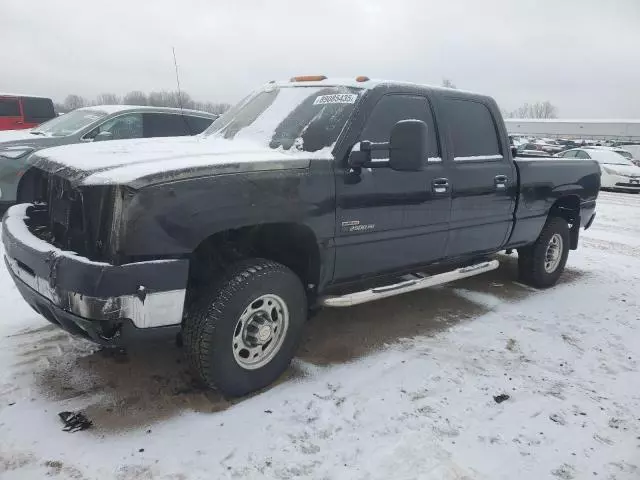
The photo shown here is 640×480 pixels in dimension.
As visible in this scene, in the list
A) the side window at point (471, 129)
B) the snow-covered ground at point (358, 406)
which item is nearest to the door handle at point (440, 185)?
the side window at point (471, 129)

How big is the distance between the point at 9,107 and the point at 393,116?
13.2 m

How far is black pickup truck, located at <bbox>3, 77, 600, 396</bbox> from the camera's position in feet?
8.34

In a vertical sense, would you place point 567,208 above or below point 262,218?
below

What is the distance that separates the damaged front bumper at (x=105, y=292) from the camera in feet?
8.07

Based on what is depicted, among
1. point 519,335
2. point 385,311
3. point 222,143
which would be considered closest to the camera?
point 222,143

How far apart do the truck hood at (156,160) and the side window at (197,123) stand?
4.94 m

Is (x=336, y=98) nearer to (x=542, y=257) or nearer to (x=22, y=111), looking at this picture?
(x=542, y=257)

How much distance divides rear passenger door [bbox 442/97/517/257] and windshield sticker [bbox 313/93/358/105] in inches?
39.1

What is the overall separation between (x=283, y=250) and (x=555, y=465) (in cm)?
196

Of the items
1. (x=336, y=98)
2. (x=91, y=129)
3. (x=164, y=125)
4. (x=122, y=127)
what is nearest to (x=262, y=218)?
(x=336, y=98)

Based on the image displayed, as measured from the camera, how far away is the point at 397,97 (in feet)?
12.6

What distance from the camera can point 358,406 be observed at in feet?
10.1

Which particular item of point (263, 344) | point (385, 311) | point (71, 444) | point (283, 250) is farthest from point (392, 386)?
point (71, 444)

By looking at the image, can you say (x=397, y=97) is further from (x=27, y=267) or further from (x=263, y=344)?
(x=27, y=267)
